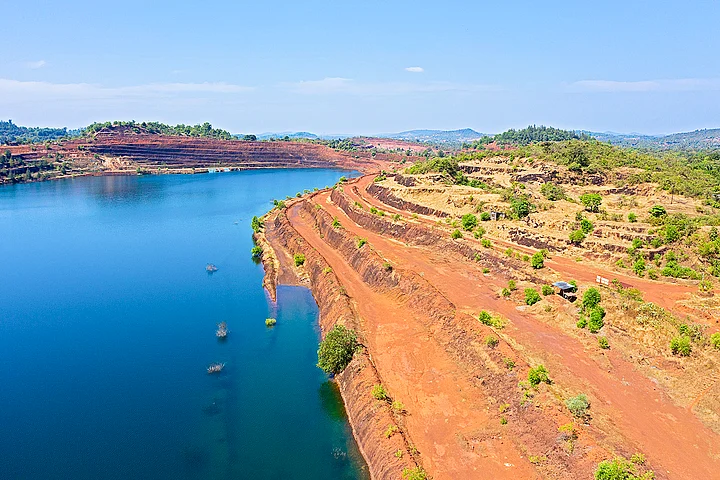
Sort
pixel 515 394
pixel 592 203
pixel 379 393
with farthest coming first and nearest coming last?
pixel 592 203 → pixel 379 393 → pixel 515 394

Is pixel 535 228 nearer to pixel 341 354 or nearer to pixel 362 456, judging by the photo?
pixel 341 354

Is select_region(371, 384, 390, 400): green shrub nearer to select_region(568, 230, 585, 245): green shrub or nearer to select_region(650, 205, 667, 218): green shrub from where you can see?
select_region(568, 230, 585, 245): green shrub

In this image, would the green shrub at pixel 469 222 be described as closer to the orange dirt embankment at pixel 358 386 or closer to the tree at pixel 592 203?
the tree at pixel 592 203

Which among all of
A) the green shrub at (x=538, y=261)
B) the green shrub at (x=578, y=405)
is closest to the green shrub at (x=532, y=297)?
the green shrub at (x=538, y=261)

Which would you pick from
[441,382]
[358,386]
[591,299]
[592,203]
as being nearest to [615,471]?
[441,382]

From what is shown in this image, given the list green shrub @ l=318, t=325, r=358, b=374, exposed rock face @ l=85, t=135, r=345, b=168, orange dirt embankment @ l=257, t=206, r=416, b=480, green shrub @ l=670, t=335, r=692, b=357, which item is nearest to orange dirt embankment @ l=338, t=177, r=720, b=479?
green shrub @ l=670, t=335, r=692, b=357

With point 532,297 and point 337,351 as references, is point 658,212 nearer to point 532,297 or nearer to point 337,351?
point 532,297

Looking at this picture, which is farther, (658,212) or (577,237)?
(658,212)
